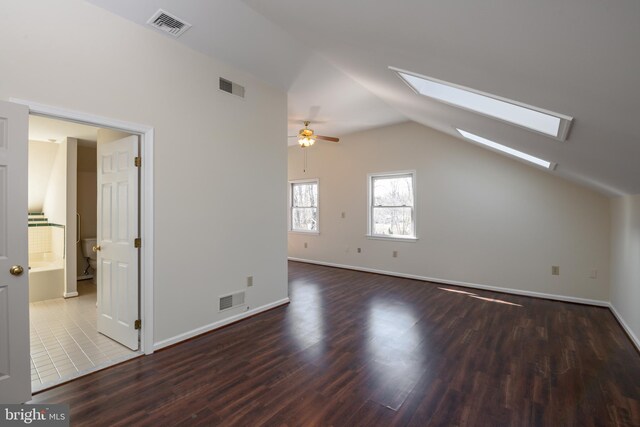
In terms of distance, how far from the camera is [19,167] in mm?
2037

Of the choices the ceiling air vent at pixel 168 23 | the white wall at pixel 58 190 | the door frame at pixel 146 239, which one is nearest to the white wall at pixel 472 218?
the ceiling air vent at pixel 168 23

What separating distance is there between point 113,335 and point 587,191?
6.47 metres

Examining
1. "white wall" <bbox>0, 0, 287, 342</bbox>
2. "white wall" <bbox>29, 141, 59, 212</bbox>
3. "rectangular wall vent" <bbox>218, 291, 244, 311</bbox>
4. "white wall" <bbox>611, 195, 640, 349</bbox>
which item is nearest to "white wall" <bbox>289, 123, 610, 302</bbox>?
"white wall" <bbox>611, 195, 640, 349</bbox>

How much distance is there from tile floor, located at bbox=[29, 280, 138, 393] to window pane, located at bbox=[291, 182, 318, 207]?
4.86 m

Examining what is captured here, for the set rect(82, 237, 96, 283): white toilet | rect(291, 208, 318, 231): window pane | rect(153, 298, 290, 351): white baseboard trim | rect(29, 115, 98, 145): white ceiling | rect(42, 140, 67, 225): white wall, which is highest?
rect(29, 115, 98, 145): white ceiling

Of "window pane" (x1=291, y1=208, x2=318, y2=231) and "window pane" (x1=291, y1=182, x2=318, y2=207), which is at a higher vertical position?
"window pane" (x1=291, y1=182, x2=318, y2=207)

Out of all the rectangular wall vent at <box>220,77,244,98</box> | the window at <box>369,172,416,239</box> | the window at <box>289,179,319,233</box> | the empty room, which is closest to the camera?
the empty room

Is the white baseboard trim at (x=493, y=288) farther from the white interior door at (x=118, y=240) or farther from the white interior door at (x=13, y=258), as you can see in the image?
the white interior door at (x=13, y=258)

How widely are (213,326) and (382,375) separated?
1.97m

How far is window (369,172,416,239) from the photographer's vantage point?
6.01m

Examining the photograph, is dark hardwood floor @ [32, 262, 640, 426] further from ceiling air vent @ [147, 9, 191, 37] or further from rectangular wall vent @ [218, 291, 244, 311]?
ceiling air vent @ [147, 9, 191, 37]

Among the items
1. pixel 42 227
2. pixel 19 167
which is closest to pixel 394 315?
pixel 19 167

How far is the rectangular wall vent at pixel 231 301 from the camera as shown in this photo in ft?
11.4

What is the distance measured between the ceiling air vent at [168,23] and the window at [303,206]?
4.90 m
